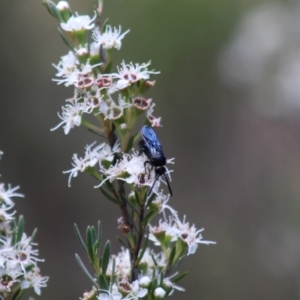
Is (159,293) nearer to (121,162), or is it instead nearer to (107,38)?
(121,162)

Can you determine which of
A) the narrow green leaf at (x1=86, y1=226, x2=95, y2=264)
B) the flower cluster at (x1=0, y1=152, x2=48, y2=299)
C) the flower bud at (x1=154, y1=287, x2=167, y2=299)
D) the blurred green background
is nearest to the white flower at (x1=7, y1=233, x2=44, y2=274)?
the flower cluster at (x1=0, y1=152, x2=48, y2=299)

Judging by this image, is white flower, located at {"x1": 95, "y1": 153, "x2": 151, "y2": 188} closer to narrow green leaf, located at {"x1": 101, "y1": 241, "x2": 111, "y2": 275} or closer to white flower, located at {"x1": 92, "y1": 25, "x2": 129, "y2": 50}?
narrow green leaf, located at {"x1": 101, "y1": 241, "x2": 111, "y2": 275}

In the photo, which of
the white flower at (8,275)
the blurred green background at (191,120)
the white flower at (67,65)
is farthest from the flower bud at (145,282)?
the blurred green background at (191,120)

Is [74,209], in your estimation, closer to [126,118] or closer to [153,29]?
[153,29]

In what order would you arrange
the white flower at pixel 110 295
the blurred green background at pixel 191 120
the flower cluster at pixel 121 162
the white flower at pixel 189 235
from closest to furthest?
1. the white flower at pixel 110 295
2. the flower cluster at pixel 121 162
3. the white flower at pixel 189 235
4. the blurred green background at pixel 191 120

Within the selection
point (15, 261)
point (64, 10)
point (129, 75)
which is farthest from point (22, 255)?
point (64, 10)

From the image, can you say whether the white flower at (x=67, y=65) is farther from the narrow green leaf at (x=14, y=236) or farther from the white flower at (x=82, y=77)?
the narrow green leaf at (x=14, y=236)

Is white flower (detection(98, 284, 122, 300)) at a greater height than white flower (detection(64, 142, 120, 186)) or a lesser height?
lesser
